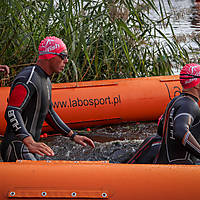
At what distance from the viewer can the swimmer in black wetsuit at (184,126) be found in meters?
2.88

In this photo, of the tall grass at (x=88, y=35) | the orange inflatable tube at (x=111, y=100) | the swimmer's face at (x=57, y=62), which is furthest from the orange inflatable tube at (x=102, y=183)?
the orange inflatable tube at (x=111, y=100)

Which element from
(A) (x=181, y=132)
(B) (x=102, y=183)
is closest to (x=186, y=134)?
(A) (x=181, y=132)

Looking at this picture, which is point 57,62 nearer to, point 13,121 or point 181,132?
point 13,121

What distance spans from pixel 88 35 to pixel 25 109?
380 centimetres

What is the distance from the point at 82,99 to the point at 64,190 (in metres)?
3.53

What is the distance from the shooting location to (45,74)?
10.4 feet

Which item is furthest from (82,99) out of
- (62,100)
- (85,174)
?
(85,174)

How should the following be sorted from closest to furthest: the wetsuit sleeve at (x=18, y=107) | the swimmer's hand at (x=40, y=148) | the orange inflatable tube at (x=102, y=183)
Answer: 1. the orange inflatable tube at (x=102, y=183)
2. the swimmer's hand at (x=40, y=148)
3. the wetsuit sleeve at (x=18, y=107)

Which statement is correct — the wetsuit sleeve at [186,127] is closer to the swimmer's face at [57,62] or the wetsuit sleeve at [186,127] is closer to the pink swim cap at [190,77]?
the pink swim cap at [190,77]

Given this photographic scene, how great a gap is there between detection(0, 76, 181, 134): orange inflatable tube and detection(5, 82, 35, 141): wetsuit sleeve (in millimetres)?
2853

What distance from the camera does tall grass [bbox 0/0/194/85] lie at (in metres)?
5.55

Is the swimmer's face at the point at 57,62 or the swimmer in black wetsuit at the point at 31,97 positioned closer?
the swimmer in black wetsuit at the point at 31,97

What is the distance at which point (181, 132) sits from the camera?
2854 mm

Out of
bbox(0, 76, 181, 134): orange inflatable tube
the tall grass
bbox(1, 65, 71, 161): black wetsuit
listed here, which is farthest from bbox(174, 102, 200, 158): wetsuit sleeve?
bbox(0, 76, 181, 134): orange inflatable tube
